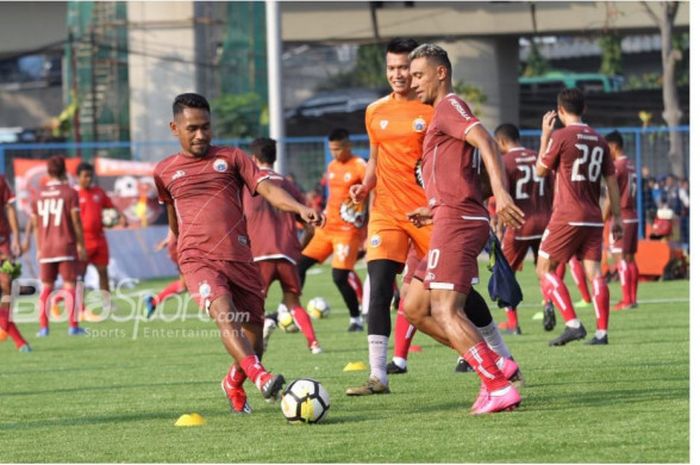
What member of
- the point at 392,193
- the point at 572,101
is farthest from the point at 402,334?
the point at 572,101

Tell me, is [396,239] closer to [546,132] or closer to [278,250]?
[546,132]

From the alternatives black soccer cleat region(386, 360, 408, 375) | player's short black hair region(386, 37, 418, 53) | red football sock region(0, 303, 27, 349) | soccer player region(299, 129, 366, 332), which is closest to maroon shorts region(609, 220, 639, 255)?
soccer player region(299, 129, 366, 332)

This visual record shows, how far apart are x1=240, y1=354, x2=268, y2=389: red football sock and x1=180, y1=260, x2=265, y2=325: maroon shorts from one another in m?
0.52

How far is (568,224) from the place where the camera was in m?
13.9

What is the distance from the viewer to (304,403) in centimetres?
884

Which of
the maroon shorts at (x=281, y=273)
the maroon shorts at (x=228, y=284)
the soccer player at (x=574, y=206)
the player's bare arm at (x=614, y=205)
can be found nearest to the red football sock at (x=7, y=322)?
the maroon shorts at (x=281, y=273)

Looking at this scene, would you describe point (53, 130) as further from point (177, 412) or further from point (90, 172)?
point (177, 412)

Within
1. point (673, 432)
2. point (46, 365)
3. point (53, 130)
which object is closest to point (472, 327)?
point (673, 432)

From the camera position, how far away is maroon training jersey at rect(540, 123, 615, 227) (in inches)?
537

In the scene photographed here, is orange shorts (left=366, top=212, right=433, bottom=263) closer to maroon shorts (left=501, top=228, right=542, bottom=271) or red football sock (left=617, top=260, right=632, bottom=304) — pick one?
maroon shorts (left=501, top=228, right=542, bottom=271)

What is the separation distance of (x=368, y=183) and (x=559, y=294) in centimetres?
362

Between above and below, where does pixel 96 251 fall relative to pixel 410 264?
below

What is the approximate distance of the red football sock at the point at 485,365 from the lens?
8.87m
